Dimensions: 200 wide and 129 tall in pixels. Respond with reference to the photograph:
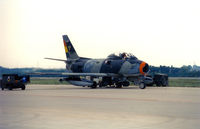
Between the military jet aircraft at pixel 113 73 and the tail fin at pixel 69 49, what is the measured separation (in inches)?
114

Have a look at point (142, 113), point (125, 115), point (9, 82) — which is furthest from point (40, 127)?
point (9, 82)

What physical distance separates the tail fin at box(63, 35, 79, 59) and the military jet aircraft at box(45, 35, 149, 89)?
2.90 meters

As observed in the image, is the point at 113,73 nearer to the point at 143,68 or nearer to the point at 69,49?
the point at 143,68

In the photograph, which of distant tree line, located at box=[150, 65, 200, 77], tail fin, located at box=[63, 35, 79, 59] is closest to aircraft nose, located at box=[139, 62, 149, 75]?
tail fin, located at box=[63, 35, 79, 59]

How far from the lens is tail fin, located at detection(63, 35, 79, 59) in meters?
41.6

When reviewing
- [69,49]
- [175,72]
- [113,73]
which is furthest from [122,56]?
[175,72]

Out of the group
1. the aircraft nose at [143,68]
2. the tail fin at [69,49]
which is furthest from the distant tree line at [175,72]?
the aircraft nose at [143,68]

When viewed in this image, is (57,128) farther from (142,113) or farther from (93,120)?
(142,113)

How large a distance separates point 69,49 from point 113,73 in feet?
26.3

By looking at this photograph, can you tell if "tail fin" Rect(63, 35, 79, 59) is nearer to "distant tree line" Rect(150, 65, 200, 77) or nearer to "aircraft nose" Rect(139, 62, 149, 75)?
"aircraft nose" Rect(139, 62, 149, 75)

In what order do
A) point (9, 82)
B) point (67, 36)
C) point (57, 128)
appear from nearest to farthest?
point (57, 128) → point (9, 82) → point (67, 36)

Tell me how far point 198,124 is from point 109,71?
26.6 meters

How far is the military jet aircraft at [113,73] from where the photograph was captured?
34375 mm

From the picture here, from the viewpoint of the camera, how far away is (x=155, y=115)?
12.2 meters
